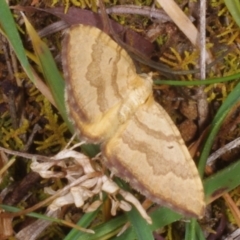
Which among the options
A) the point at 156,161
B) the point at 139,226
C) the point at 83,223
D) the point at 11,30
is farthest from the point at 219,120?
the point at 11,30

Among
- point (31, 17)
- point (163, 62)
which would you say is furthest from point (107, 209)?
point (31, 17)

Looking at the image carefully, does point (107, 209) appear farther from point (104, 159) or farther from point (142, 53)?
point (142, 53)

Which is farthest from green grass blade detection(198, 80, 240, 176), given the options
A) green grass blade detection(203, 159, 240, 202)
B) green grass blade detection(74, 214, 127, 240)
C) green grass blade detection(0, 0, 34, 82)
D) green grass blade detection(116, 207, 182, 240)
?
green grass blade detection(0, 0, 34, 82)

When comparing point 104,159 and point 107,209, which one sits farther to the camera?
point 107,209

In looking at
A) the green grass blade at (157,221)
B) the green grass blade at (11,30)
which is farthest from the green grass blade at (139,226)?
the green grass blade at (11,30)

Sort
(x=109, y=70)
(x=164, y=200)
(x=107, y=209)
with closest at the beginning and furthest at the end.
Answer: (x=164, y=200) < (x=109, y=70) < (x=107, y=209)

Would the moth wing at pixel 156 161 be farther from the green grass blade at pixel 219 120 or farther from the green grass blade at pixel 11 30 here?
the green grass blade at pixel 11 30

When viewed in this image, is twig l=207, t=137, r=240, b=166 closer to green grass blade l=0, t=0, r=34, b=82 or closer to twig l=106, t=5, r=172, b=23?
twig l=106, t=5, r=172, b=23
